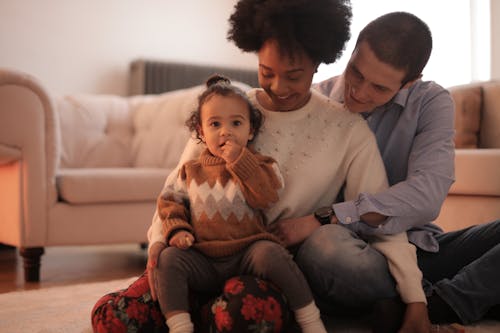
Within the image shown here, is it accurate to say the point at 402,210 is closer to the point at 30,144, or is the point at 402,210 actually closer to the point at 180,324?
the point at 180,324

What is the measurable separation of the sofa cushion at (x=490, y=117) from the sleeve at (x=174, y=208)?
192 centimetres

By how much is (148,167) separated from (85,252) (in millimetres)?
600

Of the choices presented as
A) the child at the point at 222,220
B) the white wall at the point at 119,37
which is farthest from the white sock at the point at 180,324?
the white wall at the point at 119,37

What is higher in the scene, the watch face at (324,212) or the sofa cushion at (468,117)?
the sofa cushion at (468,117)

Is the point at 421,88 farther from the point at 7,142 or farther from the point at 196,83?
the point at 196,83

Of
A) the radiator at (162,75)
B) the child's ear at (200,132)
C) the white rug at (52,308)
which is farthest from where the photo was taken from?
the radiator at (162,75)

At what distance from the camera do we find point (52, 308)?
172 cm

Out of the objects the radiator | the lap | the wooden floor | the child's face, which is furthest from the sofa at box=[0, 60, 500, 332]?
the radiator

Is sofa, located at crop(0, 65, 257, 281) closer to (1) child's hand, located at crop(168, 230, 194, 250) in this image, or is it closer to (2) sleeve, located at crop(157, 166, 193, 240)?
(2) sleeve, located at crop(157, 166, 193, 240)

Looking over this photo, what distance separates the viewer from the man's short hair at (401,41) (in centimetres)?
136

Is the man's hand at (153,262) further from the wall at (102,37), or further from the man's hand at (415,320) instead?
the wall at (102,37)

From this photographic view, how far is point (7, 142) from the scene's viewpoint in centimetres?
221

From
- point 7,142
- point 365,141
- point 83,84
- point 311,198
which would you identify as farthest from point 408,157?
point 83,84

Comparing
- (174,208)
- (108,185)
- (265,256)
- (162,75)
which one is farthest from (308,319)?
(162,75)
